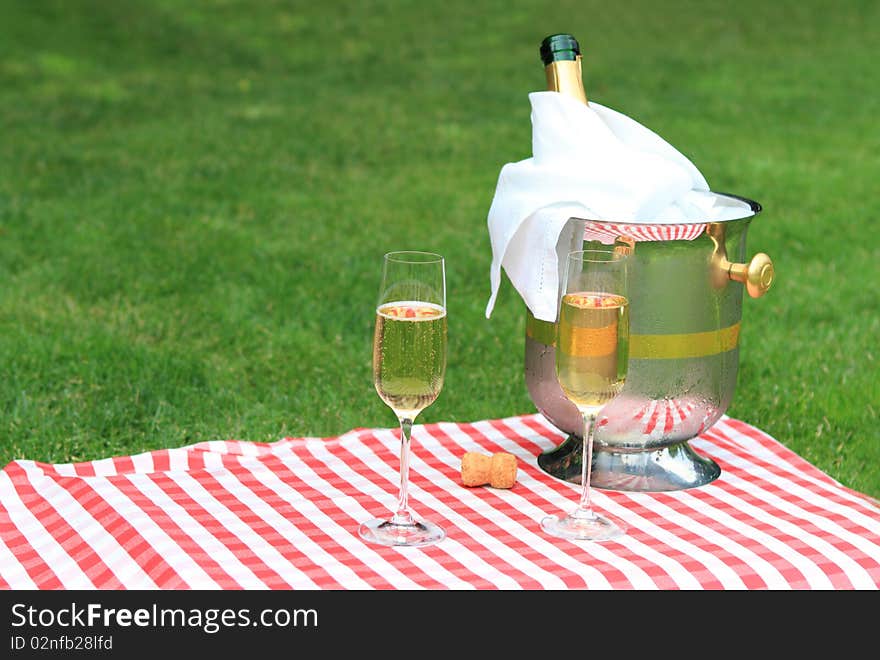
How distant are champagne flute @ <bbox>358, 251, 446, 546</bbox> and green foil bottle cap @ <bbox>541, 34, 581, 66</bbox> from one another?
0.73 metres

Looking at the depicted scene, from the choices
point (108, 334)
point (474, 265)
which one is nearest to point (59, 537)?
point (108, 334)

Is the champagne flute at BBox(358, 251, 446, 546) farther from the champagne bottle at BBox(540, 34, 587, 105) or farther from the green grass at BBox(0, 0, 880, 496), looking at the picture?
the green grass at BBox(0, 0, 880, 496)

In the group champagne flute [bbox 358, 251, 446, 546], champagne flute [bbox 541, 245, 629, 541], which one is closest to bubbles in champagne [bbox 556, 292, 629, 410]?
champagne flute [bbox 541, 245, 629, 541]

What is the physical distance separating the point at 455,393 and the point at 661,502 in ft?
6.06

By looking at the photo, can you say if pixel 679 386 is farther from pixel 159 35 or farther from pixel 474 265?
pixel 159 35

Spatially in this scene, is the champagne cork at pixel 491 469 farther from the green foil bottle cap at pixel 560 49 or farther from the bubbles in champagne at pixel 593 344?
the green foil bottle cap at pixel 560 49

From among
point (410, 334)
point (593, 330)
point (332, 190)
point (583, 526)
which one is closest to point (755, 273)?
point (593, 330)

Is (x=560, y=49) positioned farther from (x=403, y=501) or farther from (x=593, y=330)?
(x=403, y=501)

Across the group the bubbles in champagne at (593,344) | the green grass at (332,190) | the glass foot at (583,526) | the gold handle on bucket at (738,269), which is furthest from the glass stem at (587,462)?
the green grass at (332,190)

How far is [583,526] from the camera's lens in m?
2.45

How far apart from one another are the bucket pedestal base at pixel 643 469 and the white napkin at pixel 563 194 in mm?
325

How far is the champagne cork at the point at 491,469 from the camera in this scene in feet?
8.82

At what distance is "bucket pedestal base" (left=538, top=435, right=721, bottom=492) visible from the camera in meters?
2.73
